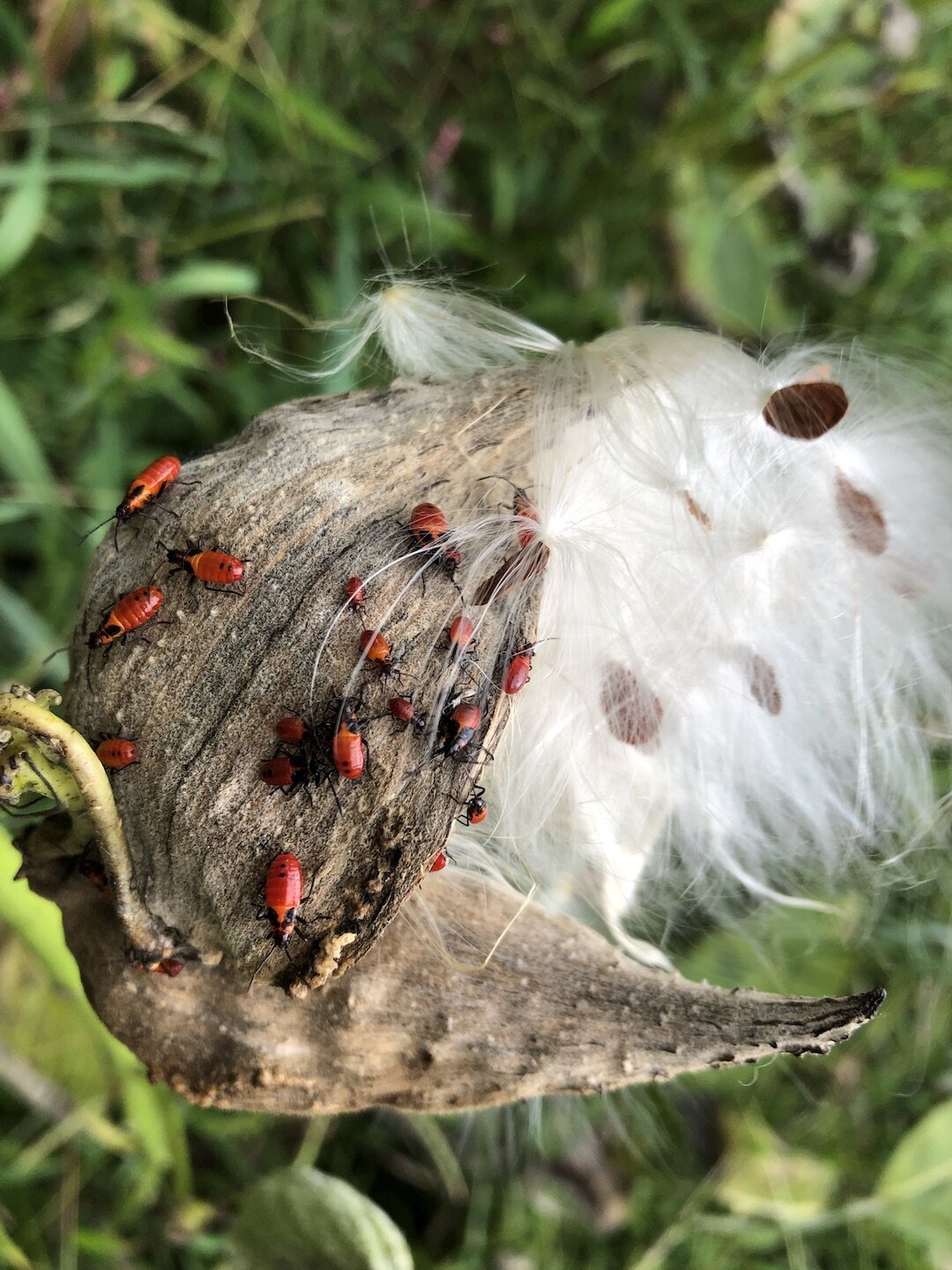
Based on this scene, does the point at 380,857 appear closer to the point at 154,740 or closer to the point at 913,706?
the point at 154,740

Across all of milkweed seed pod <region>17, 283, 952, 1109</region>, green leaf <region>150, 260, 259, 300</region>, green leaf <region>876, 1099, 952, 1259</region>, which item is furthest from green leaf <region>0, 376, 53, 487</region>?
green leaf <region>876, 1099, 952, 1259</region>

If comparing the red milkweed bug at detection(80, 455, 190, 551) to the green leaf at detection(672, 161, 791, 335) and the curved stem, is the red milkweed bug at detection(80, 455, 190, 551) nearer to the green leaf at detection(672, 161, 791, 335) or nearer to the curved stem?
the curved stem

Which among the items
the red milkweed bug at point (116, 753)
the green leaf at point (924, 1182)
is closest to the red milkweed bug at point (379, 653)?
the red milkweed bug at point (116, 753)

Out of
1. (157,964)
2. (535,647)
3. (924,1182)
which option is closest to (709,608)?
(535,647)

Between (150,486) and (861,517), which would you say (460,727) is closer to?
(150,486)

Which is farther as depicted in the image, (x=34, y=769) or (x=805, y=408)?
(x=805, y=408)

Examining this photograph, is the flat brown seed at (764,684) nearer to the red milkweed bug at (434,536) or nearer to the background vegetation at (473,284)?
the red milkweed bug at (434,536)
